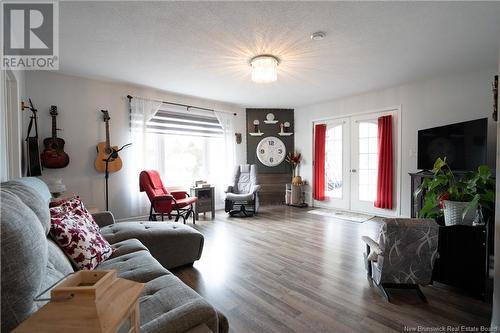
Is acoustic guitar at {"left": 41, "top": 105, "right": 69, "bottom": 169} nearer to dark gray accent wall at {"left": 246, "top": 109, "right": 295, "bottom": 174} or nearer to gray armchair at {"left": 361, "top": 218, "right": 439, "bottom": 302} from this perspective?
dark gray accent wall at {"left": 246, "top": 109, "right": 295, "bottom": 174}

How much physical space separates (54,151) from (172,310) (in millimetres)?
3412

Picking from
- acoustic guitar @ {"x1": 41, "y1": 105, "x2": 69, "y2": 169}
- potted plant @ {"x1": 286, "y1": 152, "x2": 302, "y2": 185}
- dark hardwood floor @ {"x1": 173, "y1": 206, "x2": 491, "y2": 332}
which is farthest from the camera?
potted plant @ {"x1": 286, "y1": 152, "x2": 302, "y2": 185}

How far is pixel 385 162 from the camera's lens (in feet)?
14.1

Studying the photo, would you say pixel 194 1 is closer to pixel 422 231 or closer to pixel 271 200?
pixel 422 231

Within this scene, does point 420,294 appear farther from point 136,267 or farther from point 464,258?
point 136,267

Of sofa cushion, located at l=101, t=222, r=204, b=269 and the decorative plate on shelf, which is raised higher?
the decorative plate on shelf

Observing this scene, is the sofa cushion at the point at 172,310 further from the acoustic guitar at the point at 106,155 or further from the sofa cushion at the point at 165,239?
the acoustic guitar at the point at 106,155

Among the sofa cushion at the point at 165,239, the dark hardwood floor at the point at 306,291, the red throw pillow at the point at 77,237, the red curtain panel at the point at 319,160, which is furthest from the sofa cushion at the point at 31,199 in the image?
the red curtain panel at the point at 319,160

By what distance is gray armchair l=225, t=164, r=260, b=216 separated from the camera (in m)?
4.64

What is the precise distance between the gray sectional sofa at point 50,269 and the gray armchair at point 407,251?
134 cm

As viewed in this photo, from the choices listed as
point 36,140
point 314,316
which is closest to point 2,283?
point 314,316

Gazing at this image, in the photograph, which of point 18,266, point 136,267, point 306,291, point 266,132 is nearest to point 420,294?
point 306,291

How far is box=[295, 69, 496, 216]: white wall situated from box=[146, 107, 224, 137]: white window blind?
2582mm

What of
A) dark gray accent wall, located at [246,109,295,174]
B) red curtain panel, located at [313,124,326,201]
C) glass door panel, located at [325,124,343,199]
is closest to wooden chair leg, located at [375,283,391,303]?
glass door panel, located at [325,124,343,199]
